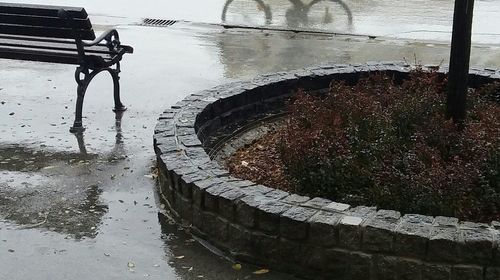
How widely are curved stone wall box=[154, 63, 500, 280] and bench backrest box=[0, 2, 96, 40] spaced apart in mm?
1938

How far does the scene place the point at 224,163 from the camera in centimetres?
581

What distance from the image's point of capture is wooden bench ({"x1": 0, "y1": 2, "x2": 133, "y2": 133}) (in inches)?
258

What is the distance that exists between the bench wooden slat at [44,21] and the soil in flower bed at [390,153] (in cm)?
188

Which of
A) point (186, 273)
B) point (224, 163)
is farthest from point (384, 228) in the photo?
point (224, 163)

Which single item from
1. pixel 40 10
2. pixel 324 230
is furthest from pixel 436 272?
pixel 40 10

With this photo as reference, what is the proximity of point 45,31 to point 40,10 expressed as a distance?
0.21m

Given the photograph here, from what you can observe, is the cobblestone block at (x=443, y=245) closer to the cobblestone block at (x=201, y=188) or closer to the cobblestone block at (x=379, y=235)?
the cobblestone block at (x=379, y=235)

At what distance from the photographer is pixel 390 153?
5.04 metres

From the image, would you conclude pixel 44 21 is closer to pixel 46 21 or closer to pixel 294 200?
pixel 46 21

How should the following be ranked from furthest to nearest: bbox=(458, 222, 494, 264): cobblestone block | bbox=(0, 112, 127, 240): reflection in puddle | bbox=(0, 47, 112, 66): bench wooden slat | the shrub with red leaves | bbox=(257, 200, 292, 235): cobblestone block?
bbox=(0, 47, 112, 66): bench wooden slat < bbox=(0, 112, 127, 240): reflection in puddle < the shrub with red leaves < bbox=(257, 200, 292, 235): cobblestone block < bbox=(458, 222, 494, 264): cobblestone block

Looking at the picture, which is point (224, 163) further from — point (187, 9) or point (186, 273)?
point (187, 9)

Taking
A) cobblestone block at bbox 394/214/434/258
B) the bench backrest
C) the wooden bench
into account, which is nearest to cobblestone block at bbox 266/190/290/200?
cobblestone block at bbox 394/214/434/258

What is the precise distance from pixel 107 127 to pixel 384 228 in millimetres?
3584

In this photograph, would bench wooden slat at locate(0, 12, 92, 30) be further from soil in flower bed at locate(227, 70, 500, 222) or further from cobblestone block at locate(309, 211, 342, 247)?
cobblestone block at locate(309, 211, 342, 247)
